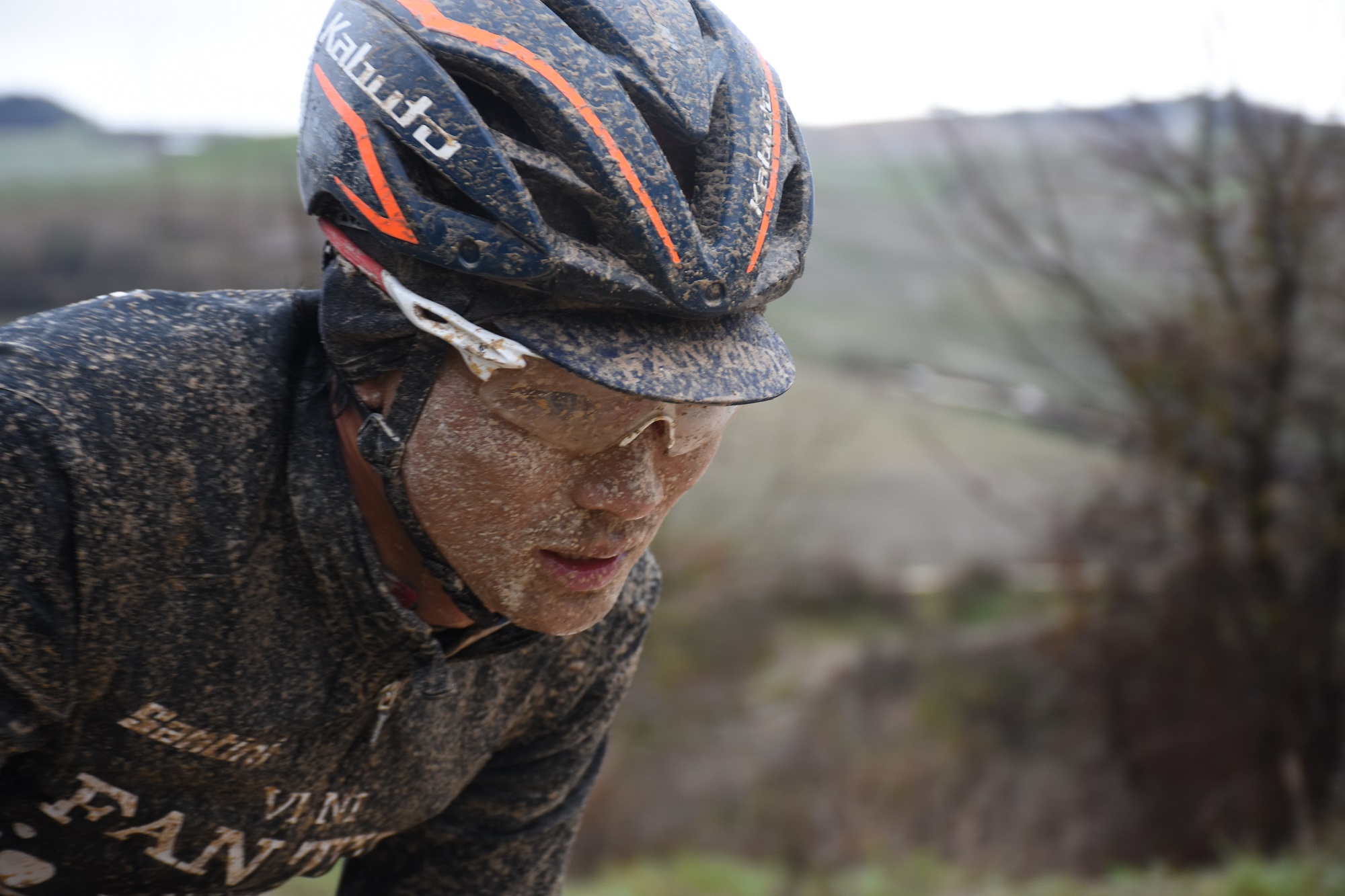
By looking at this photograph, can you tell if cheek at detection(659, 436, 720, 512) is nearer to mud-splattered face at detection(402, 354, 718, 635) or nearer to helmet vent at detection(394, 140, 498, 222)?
mud-splattered face at detection(402, 354, 718, 635)

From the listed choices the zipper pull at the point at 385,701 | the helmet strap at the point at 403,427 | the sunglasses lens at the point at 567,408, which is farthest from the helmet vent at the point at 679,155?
the zipper pull at the point at 385,701

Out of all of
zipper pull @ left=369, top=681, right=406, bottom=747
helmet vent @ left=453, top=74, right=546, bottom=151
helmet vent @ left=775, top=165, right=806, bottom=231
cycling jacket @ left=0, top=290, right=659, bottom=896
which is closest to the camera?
cycling jacket @ left=0, top=290, right=659, bottom=896

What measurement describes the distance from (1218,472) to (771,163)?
28.5 feet

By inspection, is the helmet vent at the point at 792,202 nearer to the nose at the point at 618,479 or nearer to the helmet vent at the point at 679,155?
the helmet vent at the point at 679,155

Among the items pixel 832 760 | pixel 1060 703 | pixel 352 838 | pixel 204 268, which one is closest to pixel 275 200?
pixel 204 268

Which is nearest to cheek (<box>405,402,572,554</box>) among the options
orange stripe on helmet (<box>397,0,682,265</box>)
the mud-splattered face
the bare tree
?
the mud-splattered face

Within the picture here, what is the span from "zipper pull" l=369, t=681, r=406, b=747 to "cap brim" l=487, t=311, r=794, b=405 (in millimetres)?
669

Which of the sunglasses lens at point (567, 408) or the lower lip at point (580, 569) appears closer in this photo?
the sunglasses lens at point (567, 408)

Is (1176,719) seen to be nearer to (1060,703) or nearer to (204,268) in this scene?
(1060,703)

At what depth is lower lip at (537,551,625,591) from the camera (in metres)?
1.86

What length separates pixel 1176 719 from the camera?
9.91 meters

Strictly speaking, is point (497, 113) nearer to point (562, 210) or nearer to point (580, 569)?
point (562, 210)

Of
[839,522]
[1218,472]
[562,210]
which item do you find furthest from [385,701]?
[839,522]

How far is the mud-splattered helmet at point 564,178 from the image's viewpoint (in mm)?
1723
